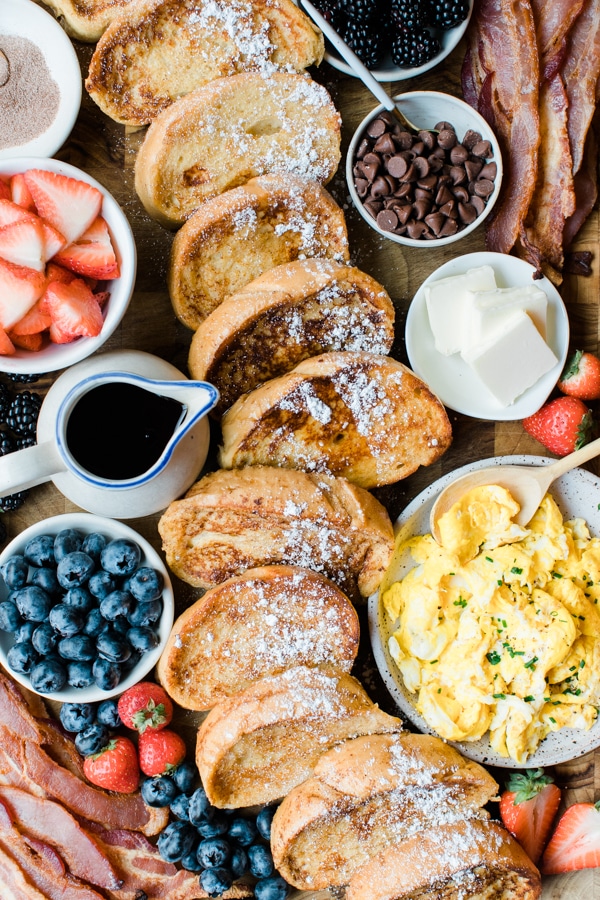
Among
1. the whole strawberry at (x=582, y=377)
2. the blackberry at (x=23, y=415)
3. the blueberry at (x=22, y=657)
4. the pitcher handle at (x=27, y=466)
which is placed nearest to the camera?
the pitcher handle at (x=27, y=466)

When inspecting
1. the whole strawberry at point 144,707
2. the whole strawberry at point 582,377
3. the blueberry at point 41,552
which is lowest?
the whole strawberry at point 144,707

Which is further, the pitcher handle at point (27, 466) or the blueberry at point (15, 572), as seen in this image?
the blueberry at point (15, 572)

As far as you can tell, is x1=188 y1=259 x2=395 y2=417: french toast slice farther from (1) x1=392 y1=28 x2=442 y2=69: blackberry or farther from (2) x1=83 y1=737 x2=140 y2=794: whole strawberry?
(2) x1=83 y1=737 x2=140 y2=794: whole strawberry

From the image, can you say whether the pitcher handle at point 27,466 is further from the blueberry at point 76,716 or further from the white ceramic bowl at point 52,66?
the white ceramic bowl at point 52,66

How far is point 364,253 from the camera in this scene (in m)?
2.38

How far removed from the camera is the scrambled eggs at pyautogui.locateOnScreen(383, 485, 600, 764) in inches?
85.1

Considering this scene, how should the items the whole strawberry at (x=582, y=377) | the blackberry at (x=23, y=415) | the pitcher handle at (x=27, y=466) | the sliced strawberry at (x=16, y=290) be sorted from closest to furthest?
the pitcher handle at (x=27, y=466), the sliced strawberry at (x=16, y=290), the blackberry at (x=23, y=415), the whole strawberry at (x=582, y=377)

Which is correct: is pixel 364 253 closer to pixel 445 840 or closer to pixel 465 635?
pixel 465 635

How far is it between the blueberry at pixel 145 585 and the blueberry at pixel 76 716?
36 centimetres

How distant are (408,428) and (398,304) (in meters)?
0.41

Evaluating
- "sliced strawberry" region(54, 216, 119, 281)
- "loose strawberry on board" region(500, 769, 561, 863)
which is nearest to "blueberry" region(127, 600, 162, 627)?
"sliced strawberry" region(54, 216, 119, 281)

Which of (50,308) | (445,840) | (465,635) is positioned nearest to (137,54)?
(50,308)

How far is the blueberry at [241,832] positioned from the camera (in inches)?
87.3

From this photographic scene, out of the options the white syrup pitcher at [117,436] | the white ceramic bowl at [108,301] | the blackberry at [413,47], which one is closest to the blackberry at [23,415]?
the white syrup pitcher at [117,436]
